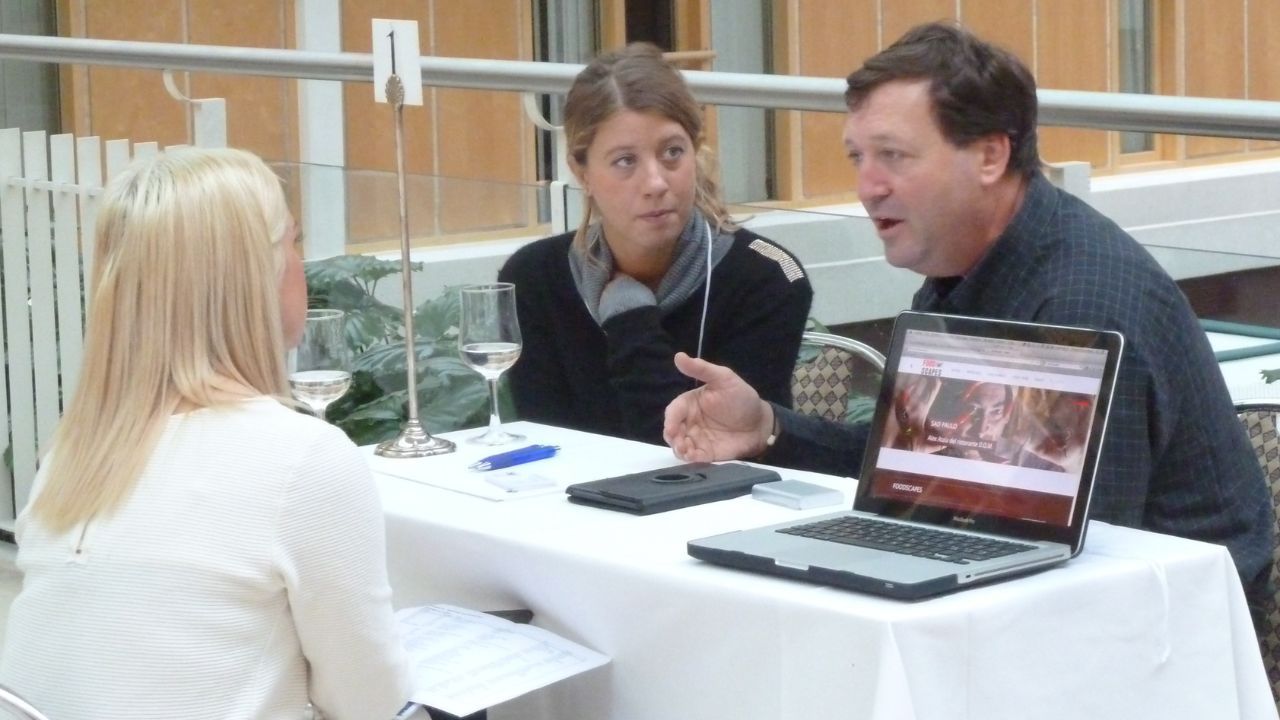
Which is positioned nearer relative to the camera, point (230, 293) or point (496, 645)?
point (230, 293)

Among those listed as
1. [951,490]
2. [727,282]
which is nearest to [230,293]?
[951,490]

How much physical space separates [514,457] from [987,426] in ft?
2.35

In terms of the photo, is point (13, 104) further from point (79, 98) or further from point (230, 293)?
point (230, 293)

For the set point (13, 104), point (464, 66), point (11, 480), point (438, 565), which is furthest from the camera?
point (13, 104)

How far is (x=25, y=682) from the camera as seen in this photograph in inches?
65.5

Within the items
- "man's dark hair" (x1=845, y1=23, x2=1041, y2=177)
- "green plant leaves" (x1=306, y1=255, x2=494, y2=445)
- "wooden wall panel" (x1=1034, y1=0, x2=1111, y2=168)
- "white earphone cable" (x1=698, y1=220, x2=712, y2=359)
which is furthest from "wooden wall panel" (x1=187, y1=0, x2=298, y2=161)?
"man's dark hair" (x1=845, y1=23, x2=1041, y2=177)

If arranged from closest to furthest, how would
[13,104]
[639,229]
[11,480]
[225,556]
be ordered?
1. [225,556]
2. [639,229]
3. [11,480]
4. [13,104]

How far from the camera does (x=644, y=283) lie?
2.93 metres

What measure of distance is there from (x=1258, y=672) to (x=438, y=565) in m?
0.90

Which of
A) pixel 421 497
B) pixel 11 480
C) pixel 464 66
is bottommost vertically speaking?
pixel 11 480

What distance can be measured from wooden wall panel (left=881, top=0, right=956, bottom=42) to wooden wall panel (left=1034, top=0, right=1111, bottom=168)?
0.83m

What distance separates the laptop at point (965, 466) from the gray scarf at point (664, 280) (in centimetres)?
100

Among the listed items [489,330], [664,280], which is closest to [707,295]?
[664,280]

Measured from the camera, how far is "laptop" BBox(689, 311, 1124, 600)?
1.62m
